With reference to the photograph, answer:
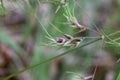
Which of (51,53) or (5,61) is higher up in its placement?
(51,53)

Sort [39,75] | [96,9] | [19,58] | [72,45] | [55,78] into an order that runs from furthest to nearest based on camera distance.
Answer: [96,9]
[19,58]
[55,78]
[39,75]
[72,45]

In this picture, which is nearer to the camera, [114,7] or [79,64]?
[79,64]

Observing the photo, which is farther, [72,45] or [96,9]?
[96,9]

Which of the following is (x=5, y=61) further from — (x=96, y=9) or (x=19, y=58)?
(x=96, y=9)

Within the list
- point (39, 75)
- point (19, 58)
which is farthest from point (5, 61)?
point (39, 75)

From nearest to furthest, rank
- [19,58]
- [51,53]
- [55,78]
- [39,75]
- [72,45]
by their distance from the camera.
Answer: [72,45]
[39,75]
[51,53]
[55,78]
[19,58]

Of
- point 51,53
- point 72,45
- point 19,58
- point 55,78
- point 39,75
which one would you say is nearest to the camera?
point 72,45

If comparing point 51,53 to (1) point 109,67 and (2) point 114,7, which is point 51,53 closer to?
(1) point 109,67

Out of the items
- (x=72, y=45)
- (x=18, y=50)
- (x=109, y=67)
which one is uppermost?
(x=72, y=45)

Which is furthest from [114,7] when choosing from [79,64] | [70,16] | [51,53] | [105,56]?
[70,16]
